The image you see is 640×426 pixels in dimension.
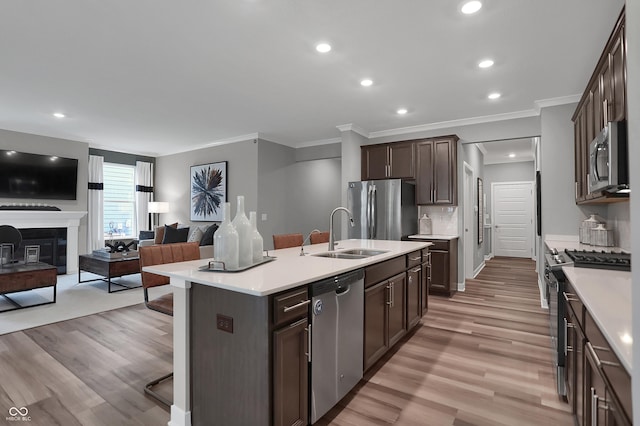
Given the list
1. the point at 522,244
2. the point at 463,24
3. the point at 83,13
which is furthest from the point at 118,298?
the point at 522,244

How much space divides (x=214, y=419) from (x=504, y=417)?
169 centimetres

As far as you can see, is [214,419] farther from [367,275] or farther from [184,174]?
[184,174]

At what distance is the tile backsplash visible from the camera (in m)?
5.29

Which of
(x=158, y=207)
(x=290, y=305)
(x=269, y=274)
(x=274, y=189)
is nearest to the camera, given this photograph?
(x=290, y=305)

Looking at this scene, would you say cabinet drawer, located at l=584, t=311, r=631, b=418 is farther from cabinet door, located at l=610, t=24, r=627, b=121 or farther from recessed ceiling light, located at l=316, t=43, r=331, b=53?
recessed ceiling light, located at l=316, t=43, r=331, b=53

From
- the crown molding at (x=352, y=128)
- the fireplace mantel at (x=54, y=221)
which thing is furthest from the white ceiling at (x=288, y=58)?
the fireplace mantel at (x=54, y=221)

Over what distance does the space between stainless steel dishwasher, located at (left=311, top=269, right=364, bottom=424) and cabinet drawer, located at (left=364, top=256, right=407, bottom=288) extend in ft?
0.41

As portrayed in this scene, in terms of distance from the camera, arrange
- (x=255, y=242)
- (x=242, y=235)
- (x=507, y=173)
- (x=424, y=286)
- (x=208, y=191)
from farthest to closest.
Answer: (x=507, y=173) → (x=208, y=191) → (x=424, y=286) → (x=255, y=242) → (x=242, y=235)

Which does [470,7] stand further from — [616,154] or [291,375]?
[291,375]

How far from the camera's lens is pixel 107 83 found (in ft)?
12.1

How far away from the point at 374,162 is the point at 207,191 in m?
3.62

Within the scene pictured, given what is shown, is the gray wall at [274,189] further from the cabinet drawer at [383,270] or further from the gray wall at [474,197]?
the cabinet drawer at [383,270]

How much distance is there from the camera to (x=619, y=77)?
2049mm

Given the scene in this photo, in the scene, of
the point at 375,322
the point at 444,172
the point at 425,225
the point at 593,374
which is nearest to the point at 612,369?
the point at 593,374
